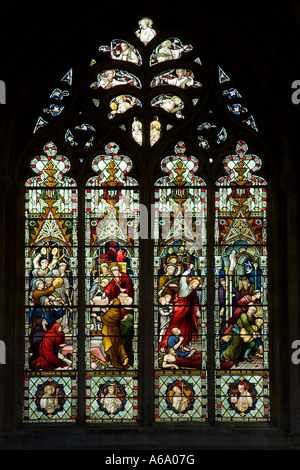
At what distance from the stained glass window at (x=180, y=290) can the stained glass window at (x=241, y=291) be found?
226mm

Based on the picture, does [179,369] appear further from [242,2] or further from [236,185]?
[242,2]

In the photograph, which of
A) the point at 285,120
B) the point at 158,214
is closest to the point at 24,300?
the point at 158,214

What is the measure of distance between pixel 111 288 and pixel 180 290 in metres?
0.90

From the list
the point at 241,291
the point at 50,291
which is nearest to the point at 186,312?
the point at 241,291

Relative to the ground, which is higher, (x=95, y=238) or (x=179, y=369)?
(x=95, y=238)

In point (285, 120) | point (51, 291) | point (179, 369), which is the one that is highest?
point (285, 120)

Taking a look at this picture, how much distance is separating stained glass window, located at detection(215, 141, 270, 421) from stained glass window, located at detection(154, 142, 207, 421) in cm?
23

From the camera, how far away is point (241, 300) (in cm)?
1504

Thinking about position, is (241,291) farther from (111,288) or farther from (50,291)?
(50,291)

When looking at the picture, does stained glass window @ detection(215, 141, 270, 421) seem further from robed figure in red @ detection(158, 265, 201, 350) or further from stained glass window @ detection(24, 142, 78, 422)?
stained glass window @ detection(24, 142, 78, 422)

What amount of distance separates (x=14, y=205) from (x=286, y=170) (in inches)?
140

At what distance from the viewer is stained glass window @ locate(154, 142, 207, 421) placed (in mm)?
14797

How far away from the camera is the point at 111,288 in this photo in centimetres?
1507

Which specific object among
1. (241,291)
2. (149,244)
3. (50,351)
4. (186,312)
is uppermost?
(149,244)
